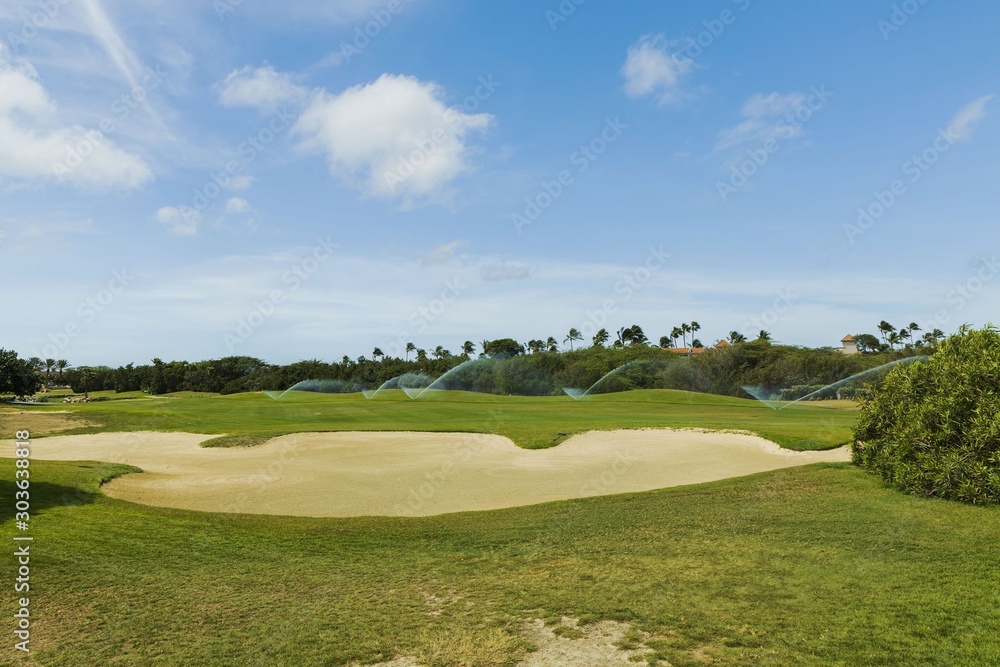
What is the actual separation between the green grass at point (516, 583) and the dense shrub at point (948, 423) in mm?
750

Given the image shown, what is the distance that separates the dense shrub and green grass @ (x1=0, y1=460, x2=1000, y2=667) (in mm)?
750

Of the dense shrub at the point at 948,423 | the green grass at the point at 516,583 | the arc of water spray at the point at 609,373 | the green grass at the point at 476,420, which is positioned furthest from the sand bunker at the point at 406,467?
the arc of water spray at the point at 609,373

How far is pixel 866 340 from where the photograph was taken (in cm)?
13688

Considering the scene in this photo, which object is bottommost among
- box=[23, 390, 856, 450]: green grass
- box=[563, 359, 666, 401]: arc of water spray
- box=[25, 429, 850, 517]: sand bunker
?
box=[25, 429, 850, 517]: sand bunker

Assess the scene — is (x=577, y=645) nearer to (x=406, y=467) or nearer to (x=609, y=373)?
(x=406, y=467)

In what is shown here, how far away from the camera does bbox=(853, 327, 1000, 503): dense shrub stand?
44.5ft

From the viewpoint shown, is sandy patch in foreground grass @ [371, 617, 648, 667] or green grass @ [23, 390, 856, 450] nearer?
sandy patch in foreground grass @ [371, 617, 648, 667]

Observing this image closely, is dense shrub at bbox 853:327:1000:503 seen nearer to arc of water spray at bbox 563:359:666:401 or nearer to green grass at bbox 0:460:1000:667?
green grass at bbox 0:460:1000:667

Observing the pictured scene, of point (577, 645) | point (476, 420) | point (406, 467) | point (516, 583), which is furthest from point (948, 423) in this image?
point (476, 420)

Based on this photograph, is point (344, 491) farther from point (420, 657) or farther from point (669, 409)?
point (669, 409)

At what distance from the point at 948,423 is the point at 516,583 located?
38.2 feet

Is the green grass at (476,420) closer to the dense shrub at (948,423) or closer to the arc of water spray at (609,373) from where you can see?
the dense shrub at (948,423)

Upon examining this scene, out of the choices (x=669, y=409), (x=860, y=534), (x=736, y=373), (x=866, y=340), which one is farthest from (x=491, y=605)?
(x=866, y=340)

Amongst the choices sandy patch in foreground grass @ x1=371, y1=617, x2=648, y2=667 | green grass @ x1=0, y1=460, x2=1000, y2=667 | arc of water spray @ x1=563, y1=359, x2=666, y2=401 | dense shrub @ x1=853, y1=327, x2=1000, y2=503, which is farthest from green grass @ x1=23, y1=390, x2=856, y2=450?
arc of water spray @ x1=563, y1=359, x2=666, y2=401
